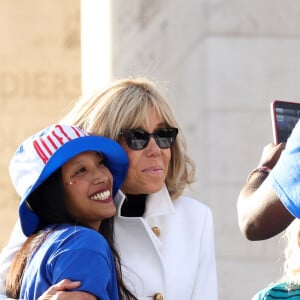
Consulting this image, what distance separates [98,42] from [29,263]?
Result: 98.7 inches

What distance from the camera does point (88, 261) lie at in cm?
331

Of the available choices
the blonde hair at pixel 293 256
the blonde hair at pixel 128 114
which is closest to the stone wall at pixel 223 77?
the blonde hair at pixel 128 114

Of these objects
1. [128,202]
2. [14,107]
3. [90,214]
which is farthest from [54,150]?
[14,107]

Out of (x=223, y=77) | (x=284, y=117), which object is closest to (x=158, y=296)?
(x=284, y=117)

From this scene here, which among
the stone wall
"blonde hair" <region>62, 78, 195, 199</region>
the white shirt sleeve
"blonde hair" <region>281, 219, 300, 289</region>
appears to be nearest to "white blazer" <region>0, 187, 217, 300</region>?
the white shirt sleeve

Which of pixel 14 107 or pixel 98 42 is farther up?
pixel 98 42

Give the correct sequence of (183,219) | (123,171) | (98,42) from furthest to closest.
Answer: (98,42) → (183,219) → (123,171)

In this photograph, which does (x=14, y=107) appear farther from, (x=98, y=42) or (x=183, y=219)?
(x=183, y=219)

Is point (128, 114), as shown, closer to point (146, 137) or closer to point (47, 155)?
point (146, 137)

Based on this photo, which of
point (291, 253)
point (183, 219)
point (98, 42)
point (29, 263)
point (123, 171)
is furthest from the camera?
point (98, 42)

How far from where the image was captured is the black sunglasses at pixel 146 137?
394cm

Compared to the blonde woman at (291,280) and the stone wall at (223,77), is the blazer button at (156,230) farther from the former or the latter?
the stone wall at (223,77)

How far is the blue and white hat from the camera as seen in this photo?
→ 364 centimetres

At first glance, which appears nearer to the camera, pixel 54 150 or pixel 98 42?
pixel 54 150
